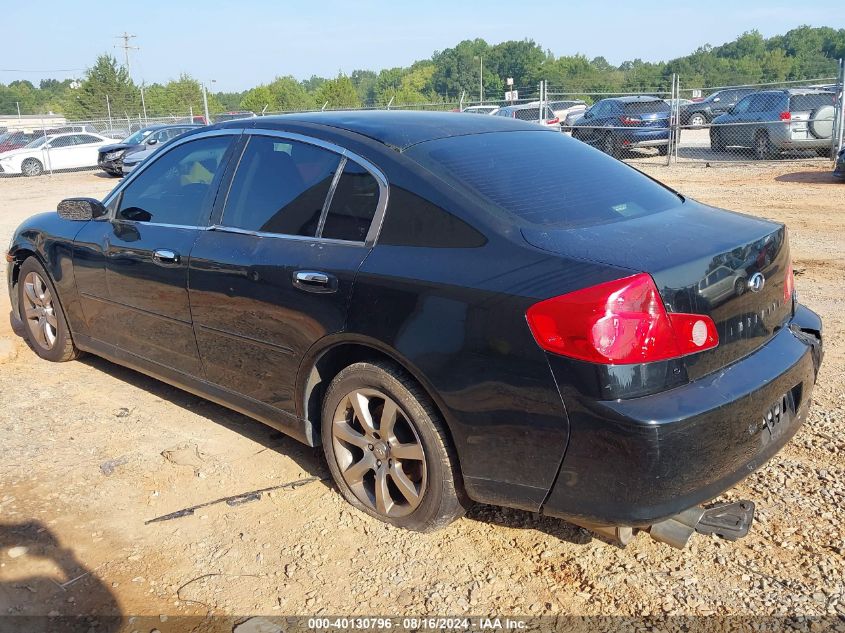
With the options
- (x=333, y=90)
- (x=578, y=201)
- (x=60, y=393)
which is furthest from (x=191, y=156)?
(x=333, y=90)

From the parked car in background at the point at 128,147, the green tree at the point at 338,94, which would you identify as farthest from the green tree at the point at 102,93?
the parked car in background at the point at 128,147

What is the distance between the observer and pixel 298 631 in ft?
8.58

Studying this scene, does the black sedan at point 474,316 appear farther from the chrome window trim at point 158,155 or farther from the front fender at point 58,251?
the front fender at point 58,251

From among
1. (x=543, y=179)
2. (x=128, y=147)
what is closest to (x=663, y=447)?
(x=543, y=179)

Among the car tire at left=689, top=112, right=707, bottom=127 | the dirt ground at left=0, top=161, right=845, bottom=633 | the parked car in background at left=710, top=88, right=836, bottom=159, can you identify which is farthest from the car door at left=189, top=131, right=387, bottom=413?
the car tire at left=689, top=112, right=707, bottom=127

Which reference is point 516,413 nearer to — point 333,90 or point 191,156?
point 191,156

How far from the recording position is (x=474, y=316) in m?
2.67

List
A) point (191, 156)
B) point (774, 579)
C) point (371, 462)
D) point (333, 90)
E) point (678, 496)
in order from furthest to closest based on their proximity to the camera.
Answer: point (333, 90) < point (191, 156) < point (371, 462) < point (774, 579) < point (678, 496)

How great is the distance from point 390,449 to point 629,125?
17.0 meters

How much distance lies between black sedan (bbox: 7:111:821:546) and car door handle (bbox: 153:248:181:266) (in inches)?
0.6

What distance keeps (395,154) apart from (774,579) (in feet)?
7.17

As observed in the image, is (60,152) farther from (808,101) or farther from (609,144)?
(808,101)

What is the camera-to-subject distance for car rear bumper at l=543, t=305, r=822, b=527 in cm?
240

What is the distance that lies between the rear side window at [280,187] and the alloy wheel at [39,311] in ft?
7.13
